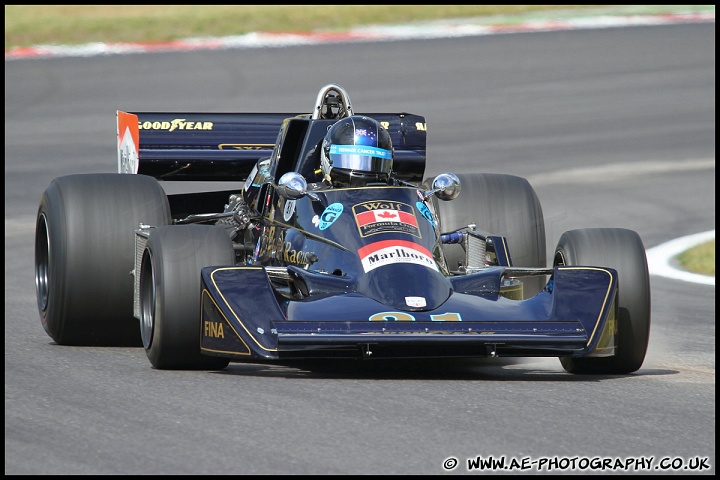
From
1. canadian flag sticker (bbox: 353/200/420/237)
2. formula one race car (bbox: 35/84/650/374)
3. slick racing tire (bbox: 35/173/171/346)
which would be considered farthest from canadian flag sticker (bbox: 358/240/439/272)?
slick racing tire (bbox: 35/173/171/346)

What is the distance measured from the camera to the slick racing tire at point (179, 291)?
787 cm

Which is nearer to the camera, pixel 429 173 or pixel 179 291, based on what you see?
pixel 179 291

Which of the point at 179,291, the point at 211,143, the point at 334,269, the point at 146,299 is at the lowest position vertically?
the point at 146,299

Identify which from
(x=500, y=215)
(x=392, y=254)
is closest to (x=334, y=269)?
(x=392, y=254)

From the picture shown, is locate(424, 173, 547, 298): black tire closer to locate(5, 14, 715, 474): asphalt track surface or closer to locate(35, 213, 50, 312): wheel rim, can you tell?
locate(5, 14, 715, 474): asphalt track surface

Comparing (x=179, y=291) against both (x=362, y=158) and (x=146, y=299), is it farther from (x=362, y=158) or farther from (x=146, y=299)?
(x=362, y=158)

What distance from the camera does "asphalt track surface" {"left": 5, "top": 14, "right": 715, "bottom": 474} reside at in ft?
19.8

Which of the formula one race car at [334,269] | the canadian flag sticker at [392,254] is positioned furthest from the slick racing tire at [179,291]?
the canadian flag sticker at [392,254]

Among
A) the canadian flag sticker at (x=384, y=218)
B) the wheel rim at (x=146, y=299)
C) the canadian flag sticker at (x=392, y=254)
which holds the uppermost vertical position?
the canadian flag sticker at (x=384, y=218)

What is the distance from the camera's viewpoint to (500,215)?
10.2m

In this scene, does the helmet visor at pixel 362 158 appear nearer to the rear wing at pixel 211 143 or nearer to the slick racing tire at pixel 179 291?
the slick racing tire at pixel 179 291

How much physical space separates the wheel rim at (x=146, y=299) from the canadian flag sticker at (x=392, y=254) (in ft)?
4.10

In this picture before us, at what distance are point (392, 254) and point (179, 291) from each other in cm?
122

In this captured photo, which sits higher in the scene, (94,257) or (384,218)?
(384,218)
